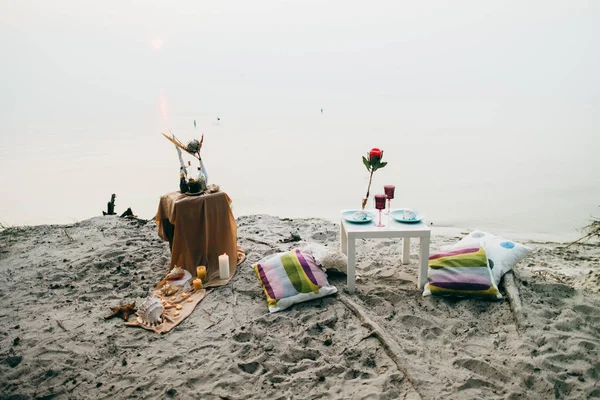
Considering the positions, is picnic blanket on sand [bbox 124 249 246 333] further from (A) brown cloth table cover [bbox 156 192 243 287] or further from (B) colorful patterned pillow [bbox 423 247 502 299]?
(B) colorful patterned pillow [bbox 423 247 502 299]

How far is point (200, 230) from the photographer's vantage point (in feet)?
12.8

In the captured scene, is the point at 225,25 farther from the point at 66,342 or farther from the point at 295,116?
the point at 66,342

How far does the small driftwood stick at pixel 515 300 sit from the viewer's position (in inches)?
112

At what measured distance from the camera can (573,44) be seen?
28.6 m

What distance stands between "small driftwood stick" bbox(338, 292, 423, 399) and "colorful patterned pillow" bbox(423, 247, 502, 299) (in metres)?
0.66

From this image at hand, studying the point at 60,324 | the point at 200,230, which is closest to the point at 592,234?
the point at 200,230

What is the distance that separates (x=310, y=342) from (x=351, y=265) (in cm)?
86

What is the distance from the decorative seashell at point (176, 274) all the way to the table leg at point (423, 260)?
2255mm

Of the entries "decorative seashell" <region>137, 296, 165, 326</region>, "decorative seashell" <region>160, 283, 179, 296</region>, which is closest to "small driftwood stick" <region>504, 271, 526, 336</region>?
"decorative seashell" <region>137, 296, 165, 326</region>

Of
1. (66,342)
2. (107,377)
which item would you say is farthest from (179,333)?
(66,342)

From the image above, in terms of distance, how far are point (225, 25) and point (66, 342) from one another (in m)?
35.9

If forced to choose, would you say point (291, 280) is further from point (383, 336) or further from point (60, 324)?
point (60, 324)

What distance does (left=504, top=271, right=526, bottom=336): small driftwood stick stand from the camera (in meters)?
2.84

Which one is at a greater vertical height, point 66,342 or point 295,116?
point 295,116
